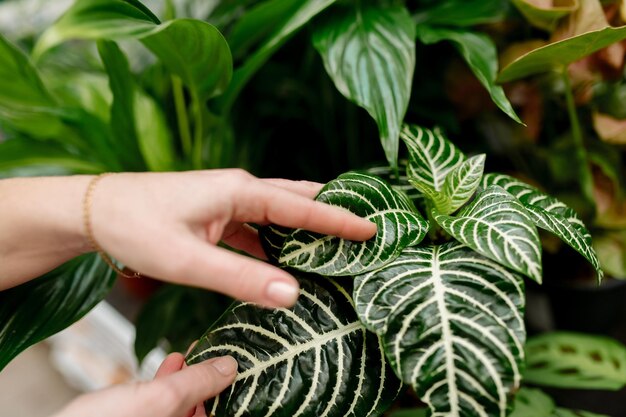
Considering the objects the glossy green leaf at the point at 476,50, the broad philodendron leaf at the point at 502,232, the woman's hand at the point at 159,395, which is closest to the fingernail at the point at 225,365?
the woman's hand at the point at 159,395

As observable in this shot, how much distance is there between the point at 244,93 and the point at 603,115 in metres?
0.73

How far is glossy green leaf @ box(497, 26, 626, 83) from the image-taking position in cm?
68

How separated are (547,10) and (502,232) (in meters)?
0.40

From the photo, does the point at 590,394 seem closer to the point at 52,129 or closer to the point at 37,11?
the point at 52,129

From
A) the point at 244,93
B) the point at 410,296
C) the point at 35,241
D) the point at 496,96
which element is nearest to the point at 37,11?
the point at 244,93

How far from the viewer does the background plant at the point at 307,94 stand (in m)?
0.74

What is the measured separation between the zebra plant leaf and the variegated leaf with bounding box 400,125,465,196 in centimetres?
6

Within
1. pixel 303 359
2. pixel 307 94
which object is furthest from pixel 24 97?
pixel 303 359

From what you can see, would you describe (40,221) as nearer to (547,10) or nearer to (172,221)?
(172,221)

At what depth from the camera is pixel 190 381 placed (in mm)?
557

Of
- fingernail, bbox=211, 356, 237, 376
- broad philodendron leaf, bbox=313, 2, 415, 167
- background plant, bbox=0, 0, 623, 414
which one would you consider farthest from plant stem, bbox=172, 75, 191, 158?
fingernail, bbox=211, 356, 237, 376

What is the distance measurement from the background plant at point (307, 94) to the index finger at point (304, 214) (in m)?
0.16

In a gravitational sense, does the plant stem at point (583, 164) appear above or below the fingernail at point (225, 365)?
above

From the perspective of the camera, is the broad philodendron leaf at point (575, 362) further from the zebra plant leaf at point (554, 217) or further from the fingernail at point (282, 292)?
the fingernail at point (282, 292)
